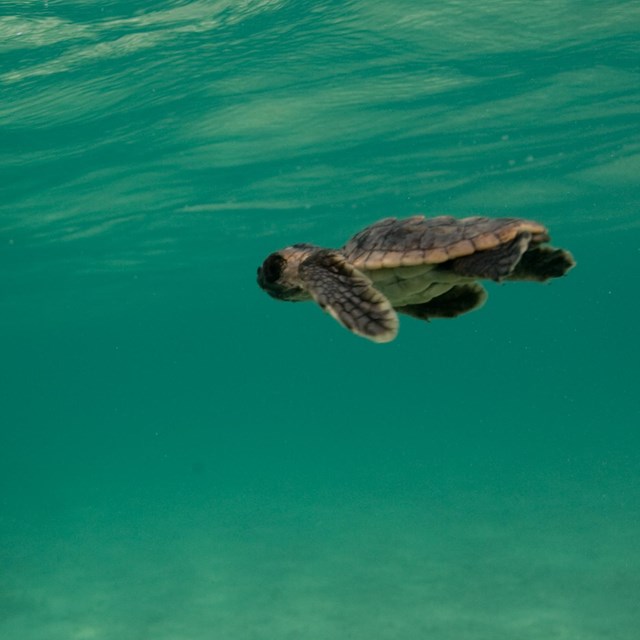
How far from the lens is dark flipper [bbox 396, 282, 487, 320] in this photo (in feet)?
20.9

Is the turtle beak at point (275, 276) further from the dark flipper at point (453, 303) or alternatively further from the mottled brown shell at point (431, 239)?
the dark flipper at point (453, 303)

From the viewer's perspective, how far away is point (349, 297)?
16.0 feet

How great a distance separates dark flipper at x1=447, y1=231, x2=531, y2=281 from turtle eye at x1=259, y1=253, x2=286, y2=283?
130cm

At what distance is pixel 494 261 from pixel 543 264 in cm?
74

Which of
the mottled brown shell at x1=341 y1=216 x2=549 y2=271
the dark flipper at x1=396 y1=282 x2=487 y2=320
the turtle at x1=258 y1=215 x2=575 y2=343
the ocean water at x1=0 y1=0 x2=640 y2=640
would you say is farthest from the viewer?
the ocean water at x1=0 y1=0 x2=640 y2=640

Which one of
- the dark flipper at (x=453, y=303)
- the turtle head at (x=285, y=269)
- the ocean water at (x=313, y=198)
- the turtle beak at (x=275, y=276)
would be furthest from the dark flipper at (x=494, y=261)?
the ocean water at (x=313, y=198)

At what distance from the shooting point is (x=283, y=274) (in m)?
5.89

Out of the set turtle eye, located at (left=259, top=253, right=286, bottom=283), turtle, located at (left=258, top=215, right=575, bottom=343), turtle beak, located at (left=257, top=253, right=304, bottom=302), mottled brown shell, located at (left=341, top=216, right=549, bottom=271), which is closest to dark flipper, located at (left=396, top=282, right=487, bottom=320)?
turtle, located at (left=258, top=215, right=575, bottom=343)

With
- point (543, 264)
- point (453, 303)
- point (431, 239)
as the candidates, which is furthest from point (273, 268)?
point (543, 264)

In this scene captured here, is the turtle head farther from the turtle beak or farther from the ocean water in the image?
the ocean water

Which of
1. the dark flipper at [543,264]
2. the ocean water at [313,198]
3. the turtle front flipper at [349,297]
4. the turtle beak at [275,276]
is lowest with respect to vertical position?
the turtle front flipper at [349,297]

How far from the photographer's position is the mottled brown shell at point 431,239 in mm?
5117

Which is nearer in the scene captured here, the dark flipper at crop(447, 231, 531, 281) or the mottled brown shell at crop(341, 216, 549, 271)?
the dark flipper at crop(447, 231, 531, 281)

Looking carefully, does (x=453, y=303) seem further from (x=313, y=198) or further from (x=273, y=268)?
(x=313, y=198)
